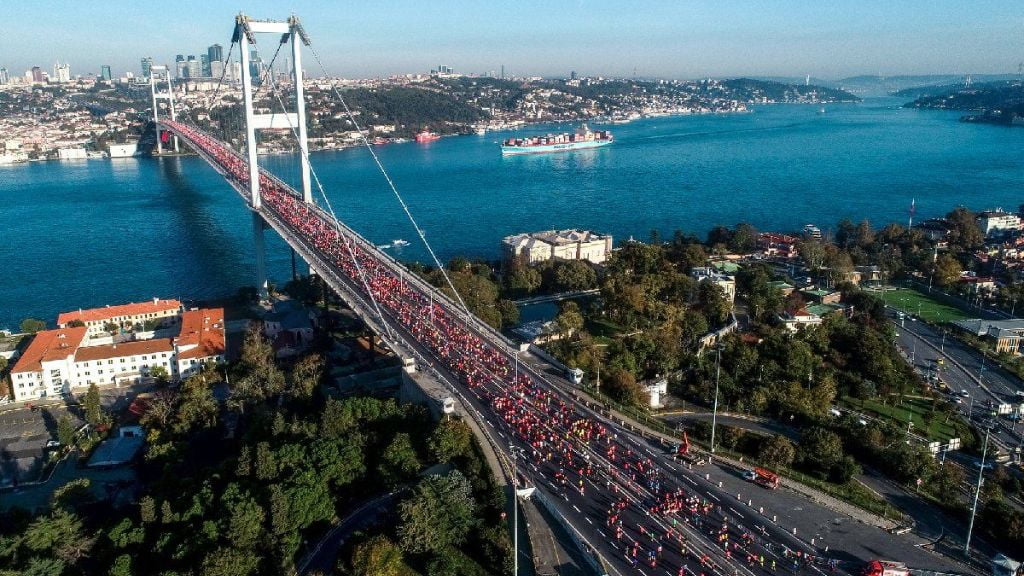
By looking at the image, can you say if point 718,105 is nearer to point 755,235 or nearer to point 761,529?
point 755,235

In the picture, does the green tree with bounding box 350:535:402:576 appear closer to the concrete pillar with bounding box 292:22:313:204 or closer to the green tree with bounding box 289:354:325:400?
the green tree with bounding box 289:354:325:400

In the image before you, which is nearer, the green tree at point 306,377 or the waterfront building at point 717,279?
the green tree at point 306,377

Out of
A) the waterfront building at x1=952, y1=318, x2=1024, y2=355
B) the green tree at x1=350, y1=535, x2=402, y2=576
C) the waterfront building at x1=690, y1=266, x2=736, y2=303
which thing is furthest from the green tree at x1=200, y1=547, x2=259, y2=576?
the waterfront building at x1=952, y1=318, x2=1024, y2=355

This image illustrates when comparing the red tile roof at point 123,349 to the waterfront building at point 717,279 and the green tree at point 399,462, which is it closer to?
the green tree at point 399,462

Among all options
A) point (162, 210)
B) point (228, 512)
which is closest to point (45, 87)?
point (162, 210)

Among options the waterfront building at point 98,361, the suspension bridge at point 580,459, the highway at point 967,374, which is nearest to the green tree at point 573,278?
the suspension bridge at point 580,459

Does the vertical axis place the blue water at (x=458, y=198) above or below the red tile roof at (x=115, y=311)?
above

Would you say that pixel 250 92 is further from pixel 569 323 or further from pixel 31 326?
pixel 569 323
